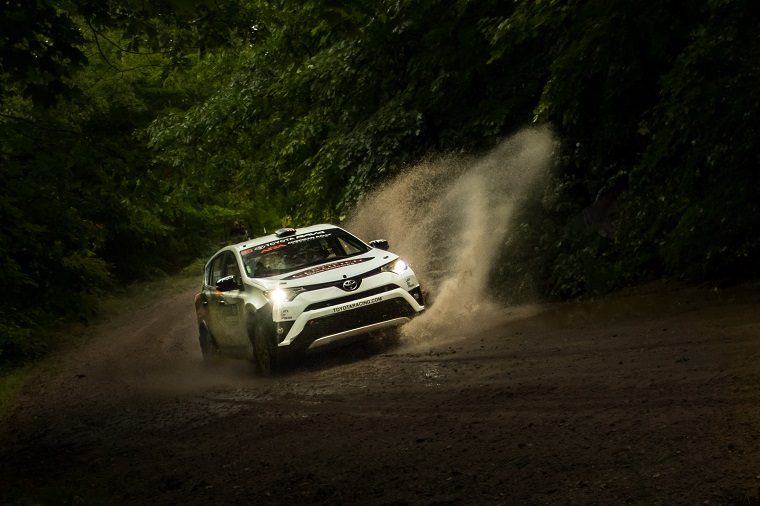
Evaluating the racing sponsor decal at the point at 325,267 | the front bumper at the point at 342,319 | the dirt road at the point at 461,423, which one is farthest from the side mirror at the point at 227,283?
the front bumper at the point at 342,319

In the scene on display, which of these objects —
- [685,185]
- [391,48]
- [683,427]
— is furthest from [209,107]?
[683,427]

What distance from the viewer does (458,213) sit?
1642 cm

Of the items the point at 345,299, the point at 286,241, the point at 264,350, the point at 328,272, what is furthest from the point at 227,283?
the point at 345,299

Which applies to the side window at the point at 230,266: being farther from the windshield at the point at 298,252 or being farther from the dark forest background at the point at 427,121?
the dark forest background at the point at 427,121

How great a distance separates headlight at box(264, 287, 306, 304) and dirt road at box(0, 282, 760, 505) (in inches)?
36.6

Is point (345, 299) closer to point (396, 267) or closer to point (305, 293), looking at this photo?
point (305, 293)

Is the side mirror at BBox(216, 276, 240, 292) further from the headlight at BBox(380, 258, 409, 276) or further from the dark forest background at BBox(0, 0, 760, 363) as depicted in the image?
the headlight at BBox(380, 258, 409, 276)

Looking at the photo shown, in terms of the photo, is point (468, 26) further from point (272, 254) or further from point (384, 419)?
point (384, 419)

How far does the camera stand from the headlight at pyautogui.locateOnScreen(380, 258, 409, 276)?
36.4ft

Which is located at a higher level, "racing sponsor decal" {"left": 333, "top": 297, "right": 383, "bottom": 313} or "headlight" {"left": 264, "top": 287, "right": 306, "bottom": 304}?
"headlight" {"left": 264, "top": 287, "right": 306, "bottom": 304}

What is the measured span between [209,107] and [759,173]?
48.3 feet

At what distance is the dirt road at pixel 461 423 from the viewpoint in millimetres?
5012

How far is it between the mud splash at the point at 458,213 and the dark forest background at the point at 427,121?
329mm

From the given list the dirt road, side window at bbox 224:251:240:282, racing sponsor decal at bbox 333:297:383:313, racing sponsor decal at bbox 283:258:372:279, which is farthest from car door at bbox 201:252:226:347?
racing sponsor decal at bbox 333:297:383:313
